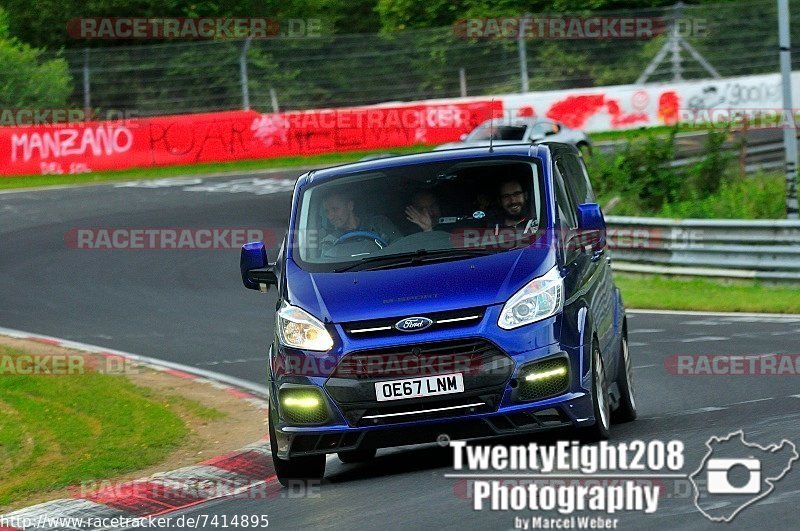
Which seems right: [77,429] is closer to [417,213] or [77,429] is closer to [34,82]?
[417,213]

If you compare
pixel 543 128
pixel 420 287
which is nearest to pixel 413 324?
pixel 420 287

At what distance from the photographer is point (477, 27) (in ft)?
141

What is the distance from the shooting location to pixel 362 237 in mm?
9211

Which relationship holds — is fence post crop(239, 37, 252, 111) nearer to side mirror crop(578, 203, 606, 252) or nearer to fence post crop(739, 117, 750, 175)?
fence post crop(739, 117, 750, 175)

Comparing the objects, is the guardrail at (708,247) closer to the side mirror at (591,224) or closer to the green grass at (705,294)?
the green grass at (705,294)

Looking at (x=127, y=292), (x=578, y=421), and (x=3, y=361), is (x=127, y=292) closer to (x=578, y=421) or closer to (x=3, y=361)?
(x=3, y=361)

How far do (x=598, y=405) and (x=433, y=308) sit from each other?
116cm

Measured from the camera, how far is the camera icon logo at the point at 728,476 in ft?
23.5

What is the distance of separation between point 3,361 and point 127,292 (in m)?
5.61

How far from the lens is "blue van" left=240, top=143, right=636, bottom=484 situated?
27.2 feet

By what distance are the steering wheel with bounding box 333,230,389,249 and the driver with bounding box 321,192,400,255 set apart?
1 cm

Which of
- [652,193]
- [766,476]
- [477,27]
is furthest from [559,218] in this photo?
[477,27]

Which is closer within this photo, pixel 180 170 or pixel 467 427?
pixel 467 427

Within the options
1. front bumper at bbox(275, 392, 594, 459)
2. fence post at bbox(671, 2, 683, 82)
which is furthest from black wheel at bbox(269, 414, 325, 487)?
fence post at bbox(671, 2, 683, 82)
